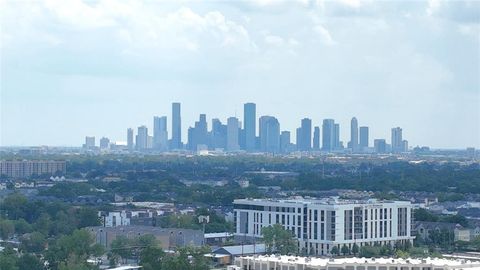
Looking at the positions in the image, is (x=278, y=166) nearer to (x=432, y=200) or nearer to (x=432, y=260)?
(x=432, y=200)

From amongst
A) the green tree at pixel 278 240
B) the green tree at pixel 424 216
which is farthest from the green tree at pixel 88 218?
the green tree at pixel 424 216

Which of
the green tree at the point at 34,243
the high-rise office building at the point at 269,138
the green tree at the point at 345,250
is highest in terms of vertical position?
the high-rise office building at the point at 269,138

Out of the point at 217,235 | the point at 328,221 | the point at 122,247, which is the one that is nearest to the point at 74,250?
the point at 122,247

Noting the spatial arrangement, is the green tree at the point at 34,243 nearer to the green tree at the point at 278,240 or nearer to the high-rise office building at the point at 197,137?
the green tree at the point at 278,240

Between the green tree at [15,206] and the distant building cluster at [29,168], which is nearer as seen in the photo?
the green tree at [15,206]

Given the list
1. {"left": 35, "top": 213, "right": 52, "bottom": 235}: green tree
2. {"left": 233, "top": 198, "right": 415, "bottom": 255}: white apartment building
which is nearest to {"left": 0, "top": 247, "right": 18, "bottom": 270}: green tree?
{"left": 35, "top": 213, "right": 52, "bottom": 235}: green tree

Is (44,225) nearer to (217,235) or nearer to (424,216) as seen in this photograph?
(217,235)

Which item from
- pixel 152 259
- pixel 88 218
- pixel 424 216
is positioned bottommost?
pixel 152 259
